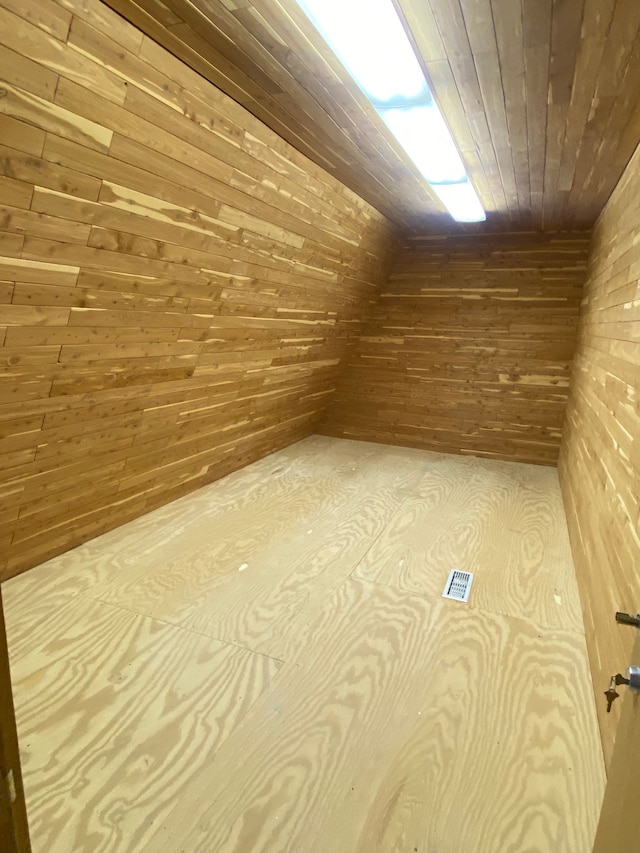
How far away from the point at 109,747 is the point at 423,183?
3.17 m

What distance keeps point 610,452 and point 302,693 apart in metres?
1.67

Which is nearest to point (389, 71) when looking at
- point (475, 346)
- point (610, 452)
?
point (610, 452)

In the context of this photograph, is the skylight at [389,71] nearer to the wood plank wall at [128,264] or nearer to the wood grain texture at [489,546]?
the wood plank wall at [128,264]

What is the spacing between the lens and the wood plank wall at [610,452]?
1770 mm

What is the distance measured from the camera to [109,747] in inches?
66.1

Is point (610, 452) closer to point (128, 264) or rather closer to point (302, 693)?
point (302, 693)

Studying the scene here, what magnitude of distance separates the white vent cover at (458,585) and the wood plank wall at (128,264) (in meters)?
1.86

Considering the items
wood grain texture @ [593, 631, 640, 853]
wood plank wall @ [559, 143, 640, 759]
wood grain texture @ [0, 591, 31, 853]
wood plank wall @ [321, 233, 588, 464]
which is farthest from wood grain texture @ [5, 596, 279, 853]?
wood plank wall @ [321, 233, 588, 464]

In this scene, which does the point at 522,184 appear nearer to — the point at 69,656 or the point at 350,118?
the point at 350,118

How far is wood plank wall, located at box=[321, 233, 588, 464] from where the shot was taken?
4.73 metres

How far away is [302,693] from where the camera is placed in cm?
195

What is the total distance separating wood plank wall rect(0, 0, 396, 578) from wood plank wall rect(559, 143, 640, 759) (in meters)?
1.59

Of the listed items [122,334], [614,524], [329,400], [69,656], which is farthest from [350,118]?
[329,400]

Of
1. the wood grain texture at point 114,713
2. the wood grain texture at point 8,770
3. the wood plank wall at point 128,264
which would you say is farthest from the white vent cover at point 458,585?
the wood grain texture at point 8,770
